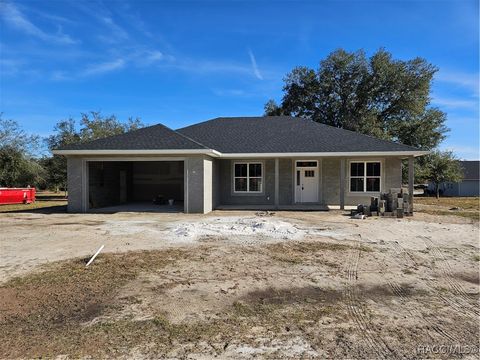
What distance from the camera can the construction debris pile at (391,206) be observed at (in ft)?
47.9

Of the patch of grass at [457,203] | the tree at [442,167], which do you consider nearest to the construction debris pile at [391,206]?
the patch of grass at [457,203]

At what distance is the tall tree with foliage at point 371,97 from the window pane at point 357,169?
1289 cm

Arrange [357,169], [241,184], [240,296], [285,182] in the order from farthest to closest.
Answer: [241,184] → [285,182] → [357,169] → [240,296]

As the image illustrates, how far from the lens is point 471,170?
Result: 4378 centimetres

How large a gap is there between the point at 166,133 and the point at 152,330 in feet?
43.6

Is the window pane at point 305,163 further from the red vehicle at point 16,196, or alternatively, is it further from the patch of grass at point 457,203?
the red vehicle at point 16,196

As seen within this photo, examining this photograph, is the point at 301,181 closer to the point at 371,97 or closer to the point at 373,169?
the point at 373,169

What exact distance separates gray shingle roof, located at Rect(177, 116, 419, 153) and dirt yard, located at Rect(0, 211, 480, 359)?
26.5ft

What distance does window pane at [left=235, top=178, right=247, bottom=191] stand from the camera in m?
19.0

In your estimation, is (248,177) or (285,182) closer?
(285,182)

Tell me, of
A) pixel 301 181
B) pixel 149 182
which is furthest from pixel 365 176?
pixel 149 182

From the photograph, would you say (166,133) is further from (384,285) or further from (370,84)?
(370,84)

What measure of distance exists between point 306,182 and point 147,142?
823cm

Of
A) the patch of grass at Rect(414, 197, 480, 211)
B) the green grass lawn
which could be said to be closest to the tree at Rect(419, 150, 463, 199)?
the patch of grass at Rect(414, 197, 480, 211)
